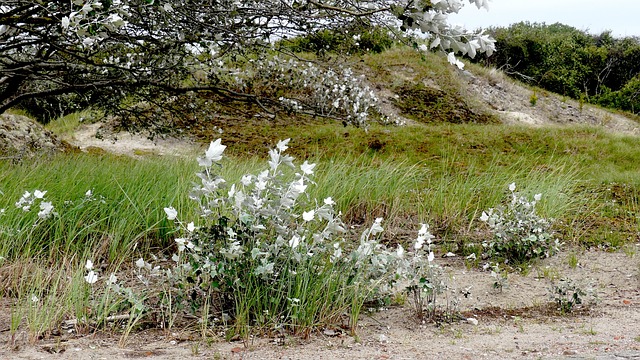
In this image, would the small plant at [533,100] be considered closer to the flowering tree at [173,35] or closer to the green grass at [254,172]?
the green grass at [254,172]

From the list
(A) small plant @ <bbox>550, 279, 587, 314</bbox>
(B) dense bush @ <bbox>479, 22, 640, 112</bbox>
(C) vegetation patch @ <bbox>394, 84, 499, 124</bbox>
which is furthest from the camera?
(B) dense bush @ <bbox>479, 22, 640, 112</bbox>

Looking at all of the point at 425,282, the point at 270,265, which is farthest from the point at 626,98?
the point at 270,265

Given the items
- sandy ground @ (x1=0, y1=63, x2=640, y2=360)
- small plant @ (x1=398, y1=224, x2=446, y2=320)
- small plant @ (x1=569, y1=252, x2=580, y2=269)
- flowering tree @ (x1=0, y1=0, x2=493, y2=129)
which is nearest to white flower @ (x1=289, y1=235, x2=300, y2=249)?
sandy ground @ (x1=0, y1=63, x2=640, y2=360)

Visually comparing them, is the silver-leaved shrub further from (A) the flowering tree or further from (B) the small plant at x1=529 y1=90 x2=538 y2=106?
(B) the small plant at x1=529 y1=90 x2=538 y2=106

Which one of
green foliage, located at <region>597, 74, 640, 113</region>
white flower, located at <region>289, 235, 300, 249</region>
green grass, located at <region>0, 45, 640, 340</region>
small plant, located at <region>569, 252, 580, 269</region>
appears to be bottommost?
green foliage, located at <region>597, 74, 640, 113</region>

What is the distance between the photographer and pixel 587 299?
4.37 m

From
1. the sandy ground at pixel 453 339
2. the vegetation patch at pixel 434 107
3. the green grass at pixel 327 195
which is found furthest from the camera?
the vegetation patch at pixel 434 107

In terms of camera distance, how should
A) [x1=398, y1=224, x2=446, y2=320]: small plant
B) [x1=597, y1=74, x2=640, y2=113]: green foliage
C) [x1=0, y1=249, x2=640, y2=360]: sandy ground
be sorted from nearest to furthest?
[x1=0, y1=249, x2=640, y2=360]: sandy ground
[x1=398, y1=224, x2=446, y2=320]: small plant
[x1=597, y1=74, x2=640, y2=113]: green foliage

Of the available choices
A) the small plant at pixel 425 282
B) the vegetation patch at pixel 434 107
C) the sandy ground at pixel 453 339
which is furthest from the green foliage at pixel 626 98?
the small plant at pixel 425 282

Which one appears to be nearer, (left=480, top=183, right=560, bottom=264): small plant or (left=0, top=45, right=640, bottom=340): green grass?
(left=0, top=45, right=640, bottom=340): green grass

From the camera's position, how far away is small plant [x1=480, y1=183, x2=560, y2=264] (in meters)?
5.14

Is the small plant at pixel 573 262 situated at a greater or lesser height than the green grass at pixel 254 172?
greater

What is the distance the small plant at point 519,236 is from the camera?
5.14 meters

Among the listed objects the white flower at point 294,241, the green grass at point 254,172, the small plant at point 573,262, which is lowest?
the green grass at point 254,172
